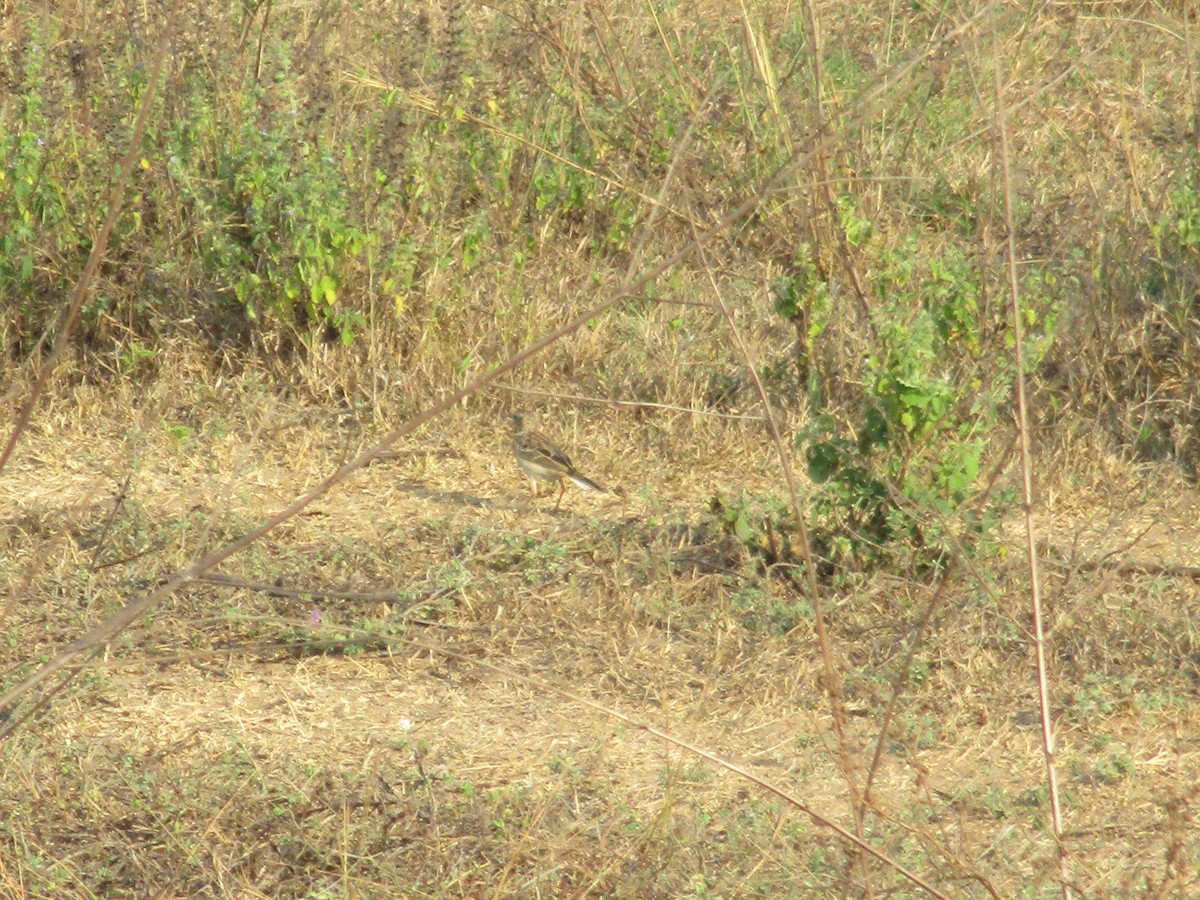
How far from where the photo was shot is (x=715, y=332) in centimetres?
657

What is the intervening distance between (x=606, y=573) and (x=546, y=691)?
1.17 m

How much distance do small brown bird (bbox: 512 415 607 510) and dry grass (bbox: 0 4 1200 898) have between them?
11 centimetres

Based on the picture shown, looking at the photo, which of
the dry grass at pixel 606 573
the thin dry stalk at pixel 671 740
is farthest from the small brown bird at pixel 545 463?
the thin dry stalk at pixel 671 740

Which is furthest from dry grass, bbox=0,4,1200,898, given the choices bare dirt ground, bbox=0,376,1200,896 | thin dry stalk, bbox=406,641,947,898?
thin dry stalk, bbox=406,641,947,898

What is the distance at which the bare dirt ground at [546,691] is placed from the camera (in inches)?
138

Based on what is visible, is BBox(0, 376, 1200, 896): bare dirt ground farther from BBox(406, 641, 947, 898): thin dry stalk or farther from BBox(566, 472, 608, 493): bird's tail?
BBox(406, 641, 947, 898): thin dry stalk

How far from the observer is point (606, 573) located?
4.95 m

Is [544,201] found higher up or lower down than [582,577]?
higher up

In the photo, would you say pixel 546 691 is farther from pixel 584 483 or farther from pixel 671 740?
pixel 584 483

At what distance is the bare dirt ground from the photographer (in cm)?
352

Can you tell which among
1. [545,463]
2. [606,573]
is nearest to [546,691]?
[606,573]

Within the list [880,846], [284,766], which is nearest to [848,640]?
[880,846]

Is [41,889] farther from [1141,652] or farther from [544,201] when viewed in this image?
[544,201]

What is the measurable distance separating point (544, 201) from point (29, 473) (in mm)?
2590
